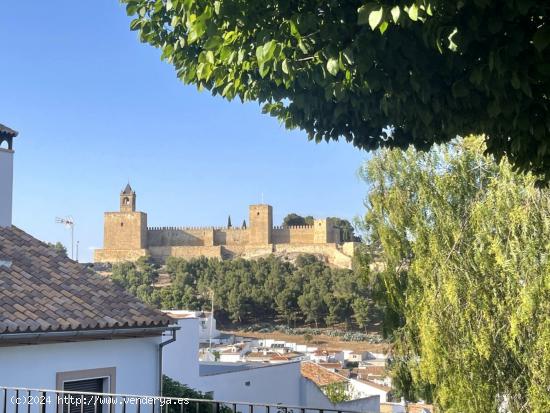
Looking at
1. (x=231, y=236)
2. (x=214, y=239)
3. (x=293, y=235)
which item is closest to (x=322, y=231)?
(x=293, y=235)

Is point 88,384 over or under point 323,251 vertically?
under

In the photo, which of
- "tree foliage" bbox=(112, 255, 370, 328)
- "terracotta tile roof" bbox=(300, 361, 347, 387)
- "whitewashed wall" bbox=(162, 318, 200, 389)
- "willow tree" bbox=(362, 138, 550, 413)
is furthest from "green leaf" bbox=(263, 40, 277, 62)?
"tree foliage" bbox=(112, 255, 370, 328)

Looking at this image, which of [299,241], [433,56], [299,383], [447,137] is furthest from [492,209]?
[299,241]

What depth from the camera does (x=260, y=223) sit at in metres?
80.8

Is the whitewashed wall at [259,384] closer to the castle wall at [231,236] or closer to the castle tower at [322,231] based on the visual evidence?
the castle tower at [322,231]

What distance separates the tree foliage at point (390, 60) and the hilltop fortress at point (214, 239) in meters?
72.6

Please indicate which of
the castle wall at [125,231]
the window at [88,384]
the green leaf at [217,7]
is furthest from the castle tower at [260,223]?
the green leaf at [217,7]

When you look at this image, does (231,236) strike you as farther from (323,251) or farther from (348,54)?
(348,54)

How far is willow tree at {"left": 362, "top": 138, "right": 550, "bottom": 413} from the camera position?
26.0 ft

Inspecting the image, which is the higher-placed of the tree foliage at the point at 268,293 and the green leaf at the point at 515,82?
the green leaf at the point at 515,82

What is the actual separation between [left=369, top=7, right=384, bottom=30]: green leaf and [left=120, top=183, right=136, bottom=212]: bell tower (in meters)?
85.5

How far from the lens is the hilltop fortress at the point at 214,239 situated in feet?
259

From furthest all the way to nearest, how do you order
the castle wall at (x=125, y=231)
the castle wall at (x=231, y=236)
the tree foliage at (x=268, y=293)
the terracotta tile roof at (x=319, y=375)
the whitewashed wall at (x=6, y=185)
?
the castle wall at (x=125, y=231) → the castle wall at (x=231, y=236) → the tree foliage at (x=268, y=293) → the terracotta tile roof at (x=319, y=375) → the whitewashed wall at (x=6, y=185)

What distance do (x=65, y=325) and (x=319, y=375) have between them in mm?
22033
